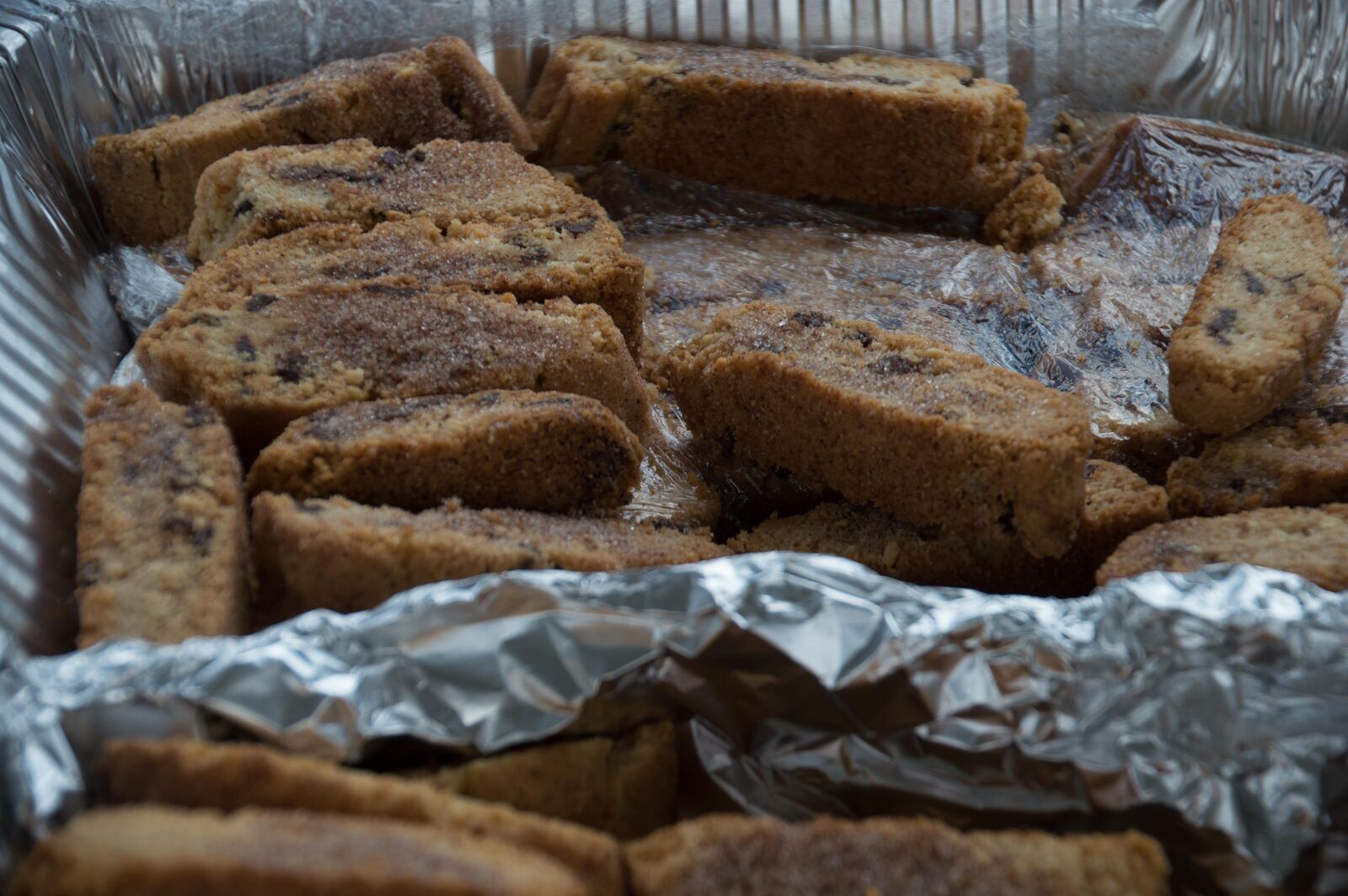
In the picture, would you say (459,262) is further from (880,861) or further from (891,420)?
(880,861)

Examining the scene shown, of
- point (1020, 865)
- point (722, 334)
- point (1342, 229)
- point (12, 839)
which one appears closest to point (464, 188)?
point (722, 334)

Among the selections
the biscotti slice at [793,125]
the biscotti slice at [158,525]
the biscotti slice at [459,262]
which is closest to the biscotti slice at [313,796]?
the biscotti slice at [158,525]

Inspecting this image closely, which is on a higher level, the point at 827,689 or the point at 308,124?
the point at 308,124

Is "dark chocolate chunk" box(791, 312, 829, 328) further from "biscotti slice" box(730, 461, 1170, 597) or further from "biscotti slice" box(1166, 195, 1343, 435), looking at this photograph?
"biscotti slice" box(1166, 195, 1343, 435)

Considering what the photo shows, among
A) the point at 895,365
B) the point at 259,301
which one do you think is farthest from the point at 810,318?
the point at 259,301

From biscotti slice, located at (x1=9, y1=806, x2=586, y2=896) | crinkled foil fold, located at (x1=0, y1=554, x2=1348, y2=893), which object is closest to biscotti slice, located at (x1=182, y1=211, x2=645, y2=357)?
crinkled foil fold, located at (x1=0, y1=554, x2=1348, y2=893)
